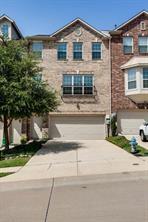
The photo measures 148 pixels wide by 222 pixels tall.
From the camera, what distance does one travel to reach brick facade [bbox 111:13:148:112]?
27597 mm

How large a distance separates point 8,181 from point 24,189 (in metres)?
1.32

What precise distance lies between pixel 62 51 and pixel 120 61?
5.27 m

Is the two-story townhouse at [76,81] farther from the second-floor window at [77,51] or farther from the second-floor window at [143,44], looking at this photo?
the second-floor window at [143,44]

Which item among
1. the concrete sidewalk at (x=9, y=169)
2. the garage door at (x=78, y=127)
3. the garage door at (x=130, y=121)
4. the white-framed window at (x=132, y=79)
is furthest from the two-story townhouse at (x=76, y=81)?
the concrete sidewalk at (x=9, y=169)

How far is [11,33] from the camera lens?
94.4ft

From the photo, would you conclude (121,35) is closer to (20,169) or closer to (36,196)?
(20,169)

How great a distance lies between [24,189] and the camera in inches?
380

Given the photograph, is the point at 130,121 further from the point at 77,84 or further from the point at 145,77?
the point at 77,84

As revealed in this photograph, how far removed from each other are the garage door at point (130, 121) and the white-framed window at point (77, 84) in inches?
140

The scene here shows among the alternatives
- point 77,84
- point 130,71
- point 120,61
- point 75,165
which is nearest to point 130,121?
point 130,71

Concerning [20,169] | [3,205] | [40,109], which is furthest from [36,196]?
[40,109]

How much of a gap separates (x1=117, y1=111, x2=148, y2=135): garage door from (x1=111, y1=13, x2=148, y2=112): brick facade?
62 cm

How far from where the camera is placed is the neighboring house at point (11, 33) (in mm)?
27375

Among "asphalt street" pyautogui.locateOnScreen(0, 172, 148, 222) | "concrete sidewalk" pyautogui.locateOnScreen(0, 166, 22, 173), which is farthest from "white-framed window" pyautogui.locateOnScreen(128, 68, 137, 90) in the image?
"asphalt street" pyautogui.locateOnScreen(0, 172, 148, 222)
